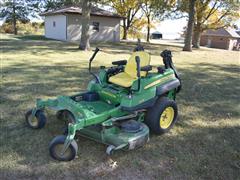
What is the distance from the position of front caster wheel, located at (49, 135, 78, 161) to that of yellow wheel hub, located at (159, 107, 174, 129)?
1444mm

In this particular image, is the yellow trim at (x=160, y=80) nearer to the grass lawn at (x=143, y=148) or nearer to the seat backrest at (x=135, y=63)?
the seat backrest at (x=135, y=63)

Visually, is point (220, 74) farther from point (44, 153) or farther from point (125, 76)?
point (44, 153)

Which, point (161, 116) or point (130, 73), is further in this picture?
point (130, 73)

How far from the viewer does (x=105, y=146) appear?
330cm

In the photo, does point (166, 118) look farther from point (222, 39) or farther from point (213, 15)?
point (222, 39)

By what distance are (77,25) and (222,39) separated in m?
27.3

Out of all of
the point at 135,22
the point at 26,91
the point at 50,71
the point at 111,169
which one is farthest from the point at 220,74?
the point at 135,22

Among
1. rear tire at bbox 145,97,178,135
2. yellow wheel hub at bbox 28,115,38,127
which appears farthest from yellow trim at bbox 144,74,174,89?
yellow wheel hub at bbox 28,115,38,127

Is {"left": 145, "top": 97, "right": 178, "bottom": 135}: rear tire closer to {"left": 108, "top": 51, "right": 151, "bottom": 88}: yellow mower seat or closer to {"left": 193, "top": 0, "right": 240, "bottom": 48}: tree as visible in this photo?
{"left": 108, "top": 51, "right": 151, "bottom": 88}: yellow mower seat

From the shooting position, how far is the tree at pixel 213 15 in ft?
67.7

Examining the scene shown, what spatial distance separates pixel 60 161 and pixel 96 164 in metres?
0.42

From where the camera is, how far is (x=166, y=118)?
3.91 metres

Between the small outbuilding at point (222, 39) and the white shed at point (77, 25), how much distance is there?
75.6ft

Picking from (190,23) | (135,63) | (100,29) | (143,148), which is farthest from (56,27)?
(143,148)
